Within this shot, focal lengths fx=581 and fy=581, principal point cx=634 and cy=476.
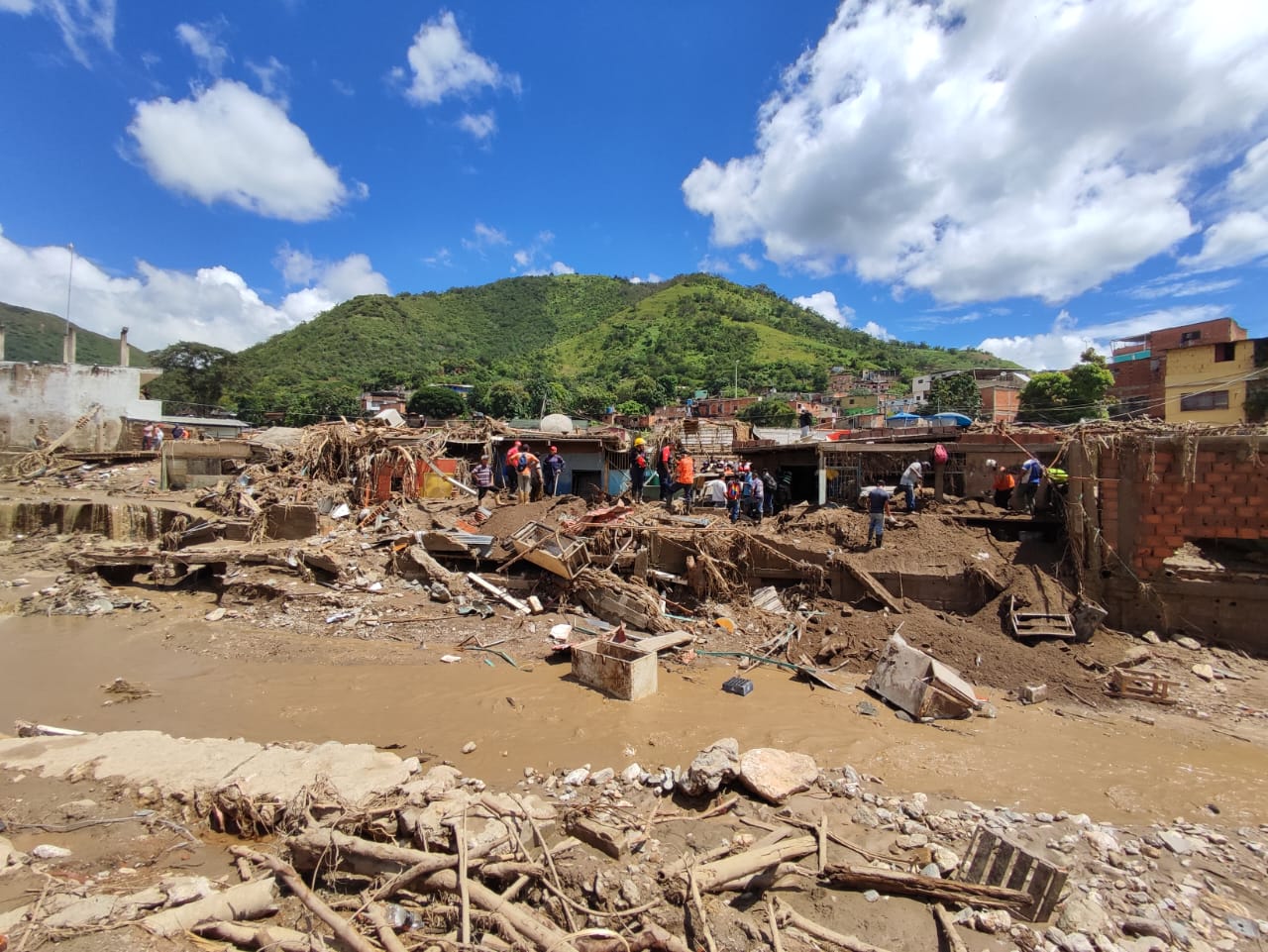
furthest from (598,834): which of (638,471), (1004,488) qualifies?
(638,471)

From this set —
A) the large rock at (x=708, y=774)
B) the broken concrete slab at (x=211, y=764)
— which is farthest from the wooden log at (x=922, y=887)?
the broken concrete slab at (x=211, y=764)

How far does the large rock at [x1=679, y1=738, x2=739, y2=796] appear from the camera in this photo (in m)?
4.50

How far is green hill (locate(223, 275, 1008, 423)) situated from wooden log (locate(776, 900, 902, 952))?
53.6 meters

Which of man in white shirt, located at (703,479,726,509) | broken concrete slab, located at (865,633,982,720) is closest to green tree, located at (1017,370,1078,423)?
man in white shirt, located at (703,479,726,509)

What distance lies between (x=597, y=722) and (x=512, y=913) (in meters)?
2.97

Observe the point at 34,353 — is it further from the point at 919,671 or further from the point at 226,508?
the point at 919,671

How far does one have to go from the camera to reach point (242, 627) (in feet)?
31.0

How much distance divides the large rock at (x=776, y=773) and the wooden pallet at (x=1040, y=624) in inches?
178

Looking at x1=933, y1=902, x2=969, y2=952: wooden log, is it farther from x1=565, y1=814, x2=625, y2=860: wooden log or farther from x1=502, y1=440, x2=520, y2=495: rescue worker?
x1=502, y1=440, x2=520, y2=495: rescue worker

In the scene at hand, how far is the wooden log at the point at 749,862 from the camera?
350cm

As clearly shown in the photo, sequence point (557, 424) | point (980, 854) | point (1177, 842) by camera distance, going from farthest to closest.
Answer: point (557, 424)
point (1177, 842)
point (980, 854)

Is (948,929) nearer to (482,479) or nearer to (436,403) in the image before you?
(482,479)

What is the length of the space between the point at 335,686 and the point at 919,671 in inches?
278

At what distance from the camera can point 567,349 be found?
10462 centimetres
